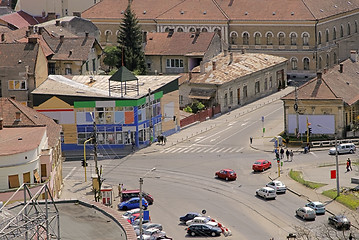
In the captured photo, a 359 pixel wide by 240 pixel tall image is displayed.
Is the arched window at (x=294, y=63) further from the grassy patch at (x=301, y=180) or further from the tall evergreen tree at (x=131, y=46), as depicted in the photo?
the grassy patch at (x=301, y=180)

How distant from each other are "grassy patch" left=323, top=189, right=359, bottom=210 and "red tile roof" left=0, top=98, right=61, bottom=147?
75.6ft

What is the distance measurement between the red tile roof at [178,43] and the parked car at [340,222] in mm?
63398

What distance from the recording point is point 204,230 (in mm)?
75250

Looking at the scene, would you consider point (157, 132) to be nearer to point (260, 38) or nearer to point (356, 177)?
point (356, 177)

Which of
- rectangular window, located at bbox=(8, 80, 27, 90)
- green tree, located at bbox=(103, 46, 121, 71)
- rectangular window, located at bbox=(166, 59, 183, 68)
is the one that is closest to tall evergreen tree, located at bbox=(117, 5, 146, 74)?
green tree, located at bbox=(103, 46, 121, 71)

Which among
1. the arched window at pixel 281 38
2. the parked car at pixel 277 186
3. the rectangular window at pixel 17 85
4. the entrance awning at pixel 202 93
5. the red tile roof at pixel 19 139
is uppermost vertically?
the arched window at pixel 281 38

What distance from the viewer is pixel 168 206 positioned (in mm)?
84062

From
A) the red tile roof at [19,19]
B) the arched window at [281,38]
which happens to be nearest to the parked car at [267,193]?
the arched window at [281,38]

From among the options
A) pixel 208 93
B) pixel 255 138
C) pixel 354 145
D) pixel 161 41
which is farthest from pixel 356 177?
pixel 161 41

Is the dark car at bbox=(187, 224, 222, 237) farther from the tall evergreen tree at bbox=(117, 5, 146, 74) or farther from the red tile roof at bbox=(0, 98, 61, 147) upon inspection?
the tall evergreen tree at bbox=(117, 5, 146, 74)

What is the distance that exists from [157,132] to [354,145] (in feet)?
68.3

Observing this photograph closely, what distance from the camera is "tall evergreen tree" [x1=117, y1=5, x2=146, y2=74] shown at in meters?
137

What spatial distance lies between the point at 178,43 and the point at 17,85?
3689 centimetres

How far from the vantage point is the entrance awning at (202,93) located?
4914 inches
